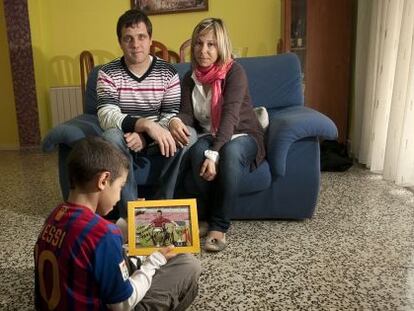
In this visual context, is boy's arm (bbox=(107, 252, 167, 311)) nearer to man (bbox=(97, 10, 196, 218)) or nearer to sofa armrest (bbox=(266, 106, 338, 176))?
man (bbox=(97, 10, 196, 218))

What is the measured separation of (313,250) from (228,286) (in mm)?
455

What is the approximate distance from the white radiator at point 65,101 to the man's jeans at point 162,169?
7.35ft

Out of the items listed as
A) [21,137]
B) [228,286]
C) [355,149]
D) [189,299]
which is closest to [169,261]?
[189,299]

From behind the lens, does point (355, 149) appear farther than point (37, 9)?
No

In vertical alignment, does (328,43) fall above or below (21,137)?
above

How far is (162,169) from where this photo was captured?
1.89 metres

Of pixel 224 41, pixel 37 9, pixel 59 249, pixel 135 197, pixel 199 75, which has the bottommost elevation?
pixel 135 197

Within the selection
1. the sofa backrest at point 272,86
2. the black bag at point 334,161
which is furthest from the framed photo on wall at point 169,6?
the black bag at point 334,161

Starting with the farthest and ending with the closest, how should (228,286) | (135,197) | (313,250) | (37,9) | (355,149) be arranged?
(37,9) < (355,149) < (135,197) < (313,250) < (228,286)

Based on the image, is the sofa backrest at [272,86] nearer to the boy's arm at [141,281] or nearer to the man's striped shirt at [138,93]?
the man's striped shirt at [138,93]

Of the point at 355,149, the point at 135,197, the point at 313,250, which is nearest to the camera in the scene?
the point at 313,250

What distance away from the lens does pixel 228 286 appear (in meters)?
1.43

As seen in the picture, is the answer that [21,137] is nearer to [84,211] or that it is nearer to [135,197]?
[135,197]

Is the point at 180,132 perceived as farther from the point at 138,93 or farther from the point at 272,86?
the point at 272,86
